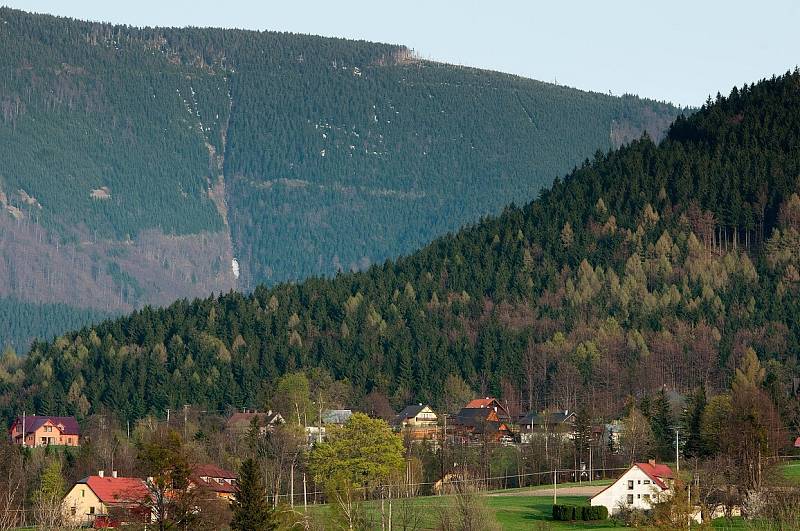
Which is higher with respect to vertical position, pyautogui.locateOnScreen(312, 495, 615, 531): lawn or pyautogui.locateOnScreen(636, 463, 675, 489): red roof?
pyautogui.locateOnScreen(636, 463, 675, 489): red roof

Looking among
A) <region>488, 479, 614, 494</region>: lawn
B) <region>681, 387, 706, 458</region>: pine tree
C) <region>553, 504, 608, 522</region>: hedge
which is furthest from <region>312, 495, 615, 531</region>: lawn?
<region>681, 387, 706, 458</region>: pine tree

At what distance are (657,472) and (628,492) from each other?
5662mm

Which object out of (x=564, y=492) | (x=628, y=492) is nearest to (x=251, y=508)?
(x=628, y=492)

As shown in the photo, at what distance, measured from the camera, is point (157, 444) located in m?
117

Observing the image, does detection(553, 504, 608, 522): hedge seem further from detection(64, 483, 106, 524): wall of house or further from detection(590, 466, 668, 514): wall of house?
detection(64, 483, 106, 524): wall of house

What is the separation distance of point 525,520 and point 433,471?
37984mm

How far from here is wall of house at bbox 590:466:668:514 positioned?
471ft

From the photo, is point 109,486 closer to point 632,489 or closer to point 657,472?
point 632,489

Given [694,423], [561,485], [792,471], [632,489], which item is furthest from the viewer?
[694,423]

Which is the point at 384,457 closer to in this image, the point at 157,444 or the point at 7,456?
the point at 7,456

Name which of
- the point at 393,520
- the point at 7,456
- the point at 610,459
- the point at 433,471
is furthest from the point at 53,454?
the point at 393,520

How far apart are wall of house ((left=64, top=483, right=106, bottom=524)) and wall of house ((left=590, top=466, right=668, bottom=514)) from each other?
33.0 meters

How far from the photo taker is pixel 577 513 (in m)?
139

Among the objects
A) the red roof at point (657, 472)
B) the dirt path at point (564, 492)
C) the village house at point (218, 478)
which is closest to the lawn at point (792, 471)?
the red roof at point (657, 472)
